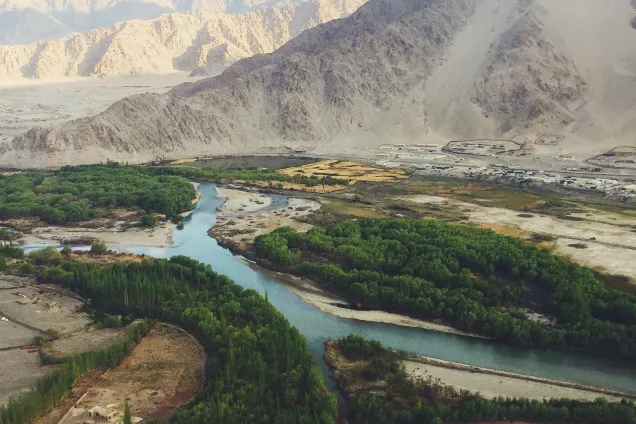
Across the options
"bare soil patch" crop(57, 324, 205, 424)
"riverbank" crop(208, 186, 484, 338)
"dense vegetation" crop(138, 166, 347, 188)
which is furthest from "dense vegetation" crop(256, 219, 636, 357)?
"dense vegetation" crop(138, 166, 347, 188)

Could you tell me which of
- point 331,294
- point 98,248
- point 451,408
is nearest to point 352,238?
point 331,294

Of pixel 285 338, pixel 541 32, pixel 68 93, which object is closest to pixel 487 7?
pixel 541 32

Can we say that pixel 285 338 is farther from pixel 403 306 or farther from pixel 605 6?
pixel 605 6

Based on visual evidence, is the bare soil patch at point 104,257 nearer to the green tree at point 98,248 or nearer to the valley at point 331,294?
the green tree at point 98,248

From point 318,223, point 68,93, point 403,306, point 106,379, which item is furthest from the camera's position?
point 68,93

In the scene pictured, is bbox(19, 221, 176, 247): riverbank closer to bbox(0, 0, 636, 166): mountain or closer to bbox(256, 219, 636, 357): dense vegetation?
bbox(256, 219, 636, 357): dense vegetation
